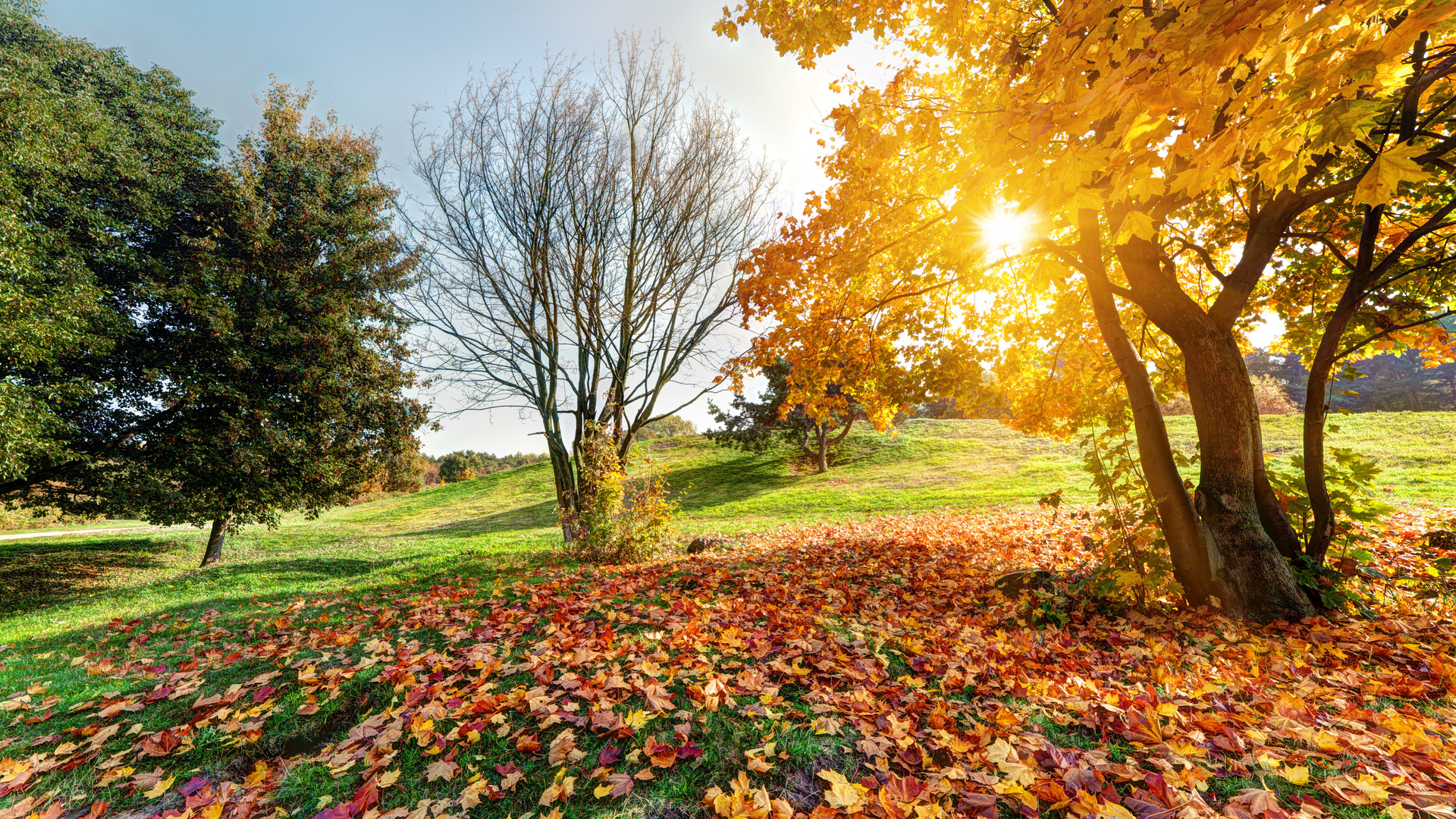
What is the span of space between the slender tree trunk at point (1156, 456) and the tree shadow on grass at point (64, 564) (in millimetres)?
16283

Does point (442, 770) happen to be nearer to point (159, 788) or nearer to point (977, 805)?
point (159, 788)

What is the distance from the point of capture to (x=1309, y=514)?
4992 millimetres

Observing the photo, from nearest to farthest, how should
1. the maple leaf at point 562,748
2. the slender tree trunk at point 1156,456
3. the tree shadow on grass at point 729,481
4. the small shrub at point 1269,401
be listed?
the maple leaf at point 562,748 < the slender tree trunk at point 1156,456 < the tree shadow on grass at point 729,481 < the small shrub at point 1269,401

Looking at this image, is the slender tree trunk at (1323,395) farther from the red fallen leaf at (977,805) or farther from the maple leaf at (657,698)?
the maple leaf at (657,698)

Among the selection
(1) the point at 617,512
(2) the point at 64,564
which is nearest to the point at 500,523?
(2) the point at 64,564

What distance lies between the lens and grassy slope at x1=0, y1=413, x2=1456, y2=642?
29.7 feet

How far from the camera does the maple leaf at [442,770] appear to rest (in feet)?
8.47

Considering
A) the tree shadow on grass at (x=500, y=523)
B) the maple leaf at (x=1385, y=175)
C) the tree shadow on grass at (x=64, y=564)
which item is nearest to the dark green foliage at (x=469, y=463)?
the tree shadow on grass at (x=500, y=523)

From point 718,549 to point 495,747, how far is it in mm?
6562

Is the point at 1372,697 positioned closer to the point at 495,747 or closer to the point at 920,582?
the point at 920,582

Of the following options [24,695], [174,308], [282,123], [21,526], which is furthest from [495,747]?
[21,526]

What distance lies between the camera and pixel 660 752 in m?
2.65

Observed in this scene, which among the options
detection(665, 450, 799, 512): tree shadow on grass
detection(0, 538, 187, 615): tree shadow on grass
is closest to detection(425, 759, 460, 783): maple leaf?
detection(0, 538, 187, 615): tree shadow on grass

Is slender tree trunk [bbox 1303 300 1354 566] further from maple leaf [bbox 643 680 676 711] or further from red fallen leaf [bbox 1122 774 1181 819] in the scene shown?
maple leaf [bbox 643 680 676 711]
